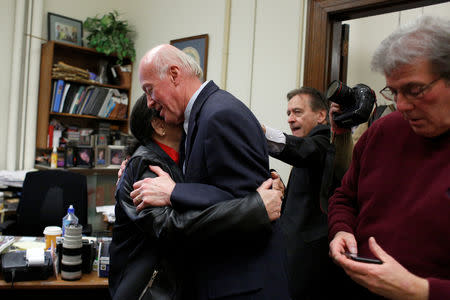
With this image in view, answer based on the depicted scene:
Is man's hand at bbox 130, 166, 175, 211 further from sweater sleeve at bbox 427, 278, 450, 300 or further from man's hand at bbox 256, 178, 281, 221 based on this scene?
sweater sleeve at bbox 427, 278, 450, 300

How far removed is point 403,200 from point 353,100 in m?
0.67

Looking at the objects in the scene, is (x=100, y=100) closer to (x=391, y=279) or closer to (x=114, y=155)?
(x=114, y=155)

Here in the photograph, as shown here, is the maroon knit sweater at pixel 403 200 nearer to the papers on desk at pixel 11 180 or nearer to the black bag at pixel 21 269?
the black bag at pixel 21 269

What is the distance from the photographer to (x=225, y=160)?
1058 millimetres

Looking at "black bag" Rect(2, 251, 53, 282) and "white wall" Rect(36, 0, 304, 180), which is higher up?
"white wall" Rect(36, 0, 304, 180)

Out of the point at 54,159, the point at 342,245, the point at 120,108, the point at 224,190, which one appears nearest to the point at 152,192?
the point at 224,190

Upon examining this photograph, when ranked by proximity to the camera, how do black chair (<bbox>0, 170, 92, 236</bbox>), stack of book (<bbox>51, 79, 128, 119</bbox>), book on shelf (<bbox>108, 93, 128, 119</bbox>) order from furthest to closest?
book on shelf (<bbox>108, 93, 128, 119</bbox>) < stack of book (<bbox>51, 79, 128, 119</bbox>) < black chair (<bbox>0, 170, 92, 236</bbox>)

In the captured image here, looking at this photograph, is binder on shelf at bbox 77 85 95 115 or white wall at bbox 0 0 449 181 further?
binder on shelf at bbox 77 85 95 115

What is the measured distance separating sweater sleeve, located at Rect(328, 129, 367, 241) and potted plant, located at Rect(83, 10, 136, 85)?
3.40 metres

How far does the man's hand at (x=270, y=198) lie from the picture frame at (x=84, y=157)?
3.18 metres

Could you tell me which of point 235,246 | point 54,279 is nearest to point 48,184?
point 54,279

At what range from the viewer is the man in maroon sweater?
0.88 metres

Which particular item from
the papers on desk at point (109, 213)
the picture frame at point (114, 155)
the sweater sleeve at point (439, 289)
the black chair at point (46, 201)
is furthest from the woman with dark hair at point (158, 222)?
the picture frame at point (114, 155)

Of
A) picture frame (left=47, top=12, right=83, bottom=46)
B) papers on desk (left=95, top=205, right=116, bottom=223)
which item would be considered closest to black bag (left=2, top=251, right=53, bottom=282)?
papers on desk (left=95, top=205, right=116, bottom=223)
